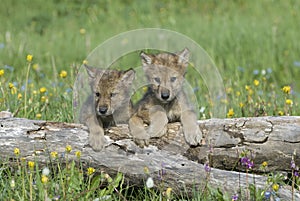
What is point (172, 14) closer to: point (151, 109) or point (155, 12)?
point (155, 12)

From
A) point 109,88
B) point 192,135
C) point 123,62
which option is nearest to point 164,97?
point 109,88

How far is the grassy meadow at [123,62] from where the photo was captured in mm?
4297

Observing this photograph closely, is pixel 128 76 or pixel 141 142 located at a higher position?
pixel 128 76

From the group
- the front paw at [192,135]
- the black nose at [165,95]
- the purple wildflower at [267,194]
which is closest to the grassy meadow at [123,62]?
the purple wildflower at [267,194]

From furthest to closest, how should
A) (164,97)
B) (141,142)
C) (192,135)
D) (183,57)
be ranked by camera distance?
(183,57)
(164,97)
(192,135)
(141,142)

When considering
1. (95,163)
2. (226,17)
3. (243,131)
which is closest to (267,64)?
(226,17)

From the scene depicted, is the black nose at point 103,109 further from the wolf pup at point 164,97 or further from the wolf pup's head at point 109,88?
the wolf pup at point 164,97

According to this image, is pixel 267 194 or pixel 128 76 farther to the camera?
pixel 128 76

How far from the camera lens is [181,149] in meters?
4.84

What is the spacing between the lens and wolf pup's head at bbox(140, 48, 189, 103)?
5414 mm

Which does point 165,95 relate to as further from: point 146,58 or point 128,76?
point 146,58

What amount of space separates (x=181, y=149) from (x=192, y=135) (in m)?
0.15

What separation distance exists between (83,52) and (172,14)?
3.37 metres

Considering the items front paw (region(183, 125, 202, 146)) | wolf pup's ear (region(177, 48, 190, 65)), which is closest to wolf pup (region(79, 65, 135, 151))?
wolf pup's ear (region(177, 48, 190, 65))
